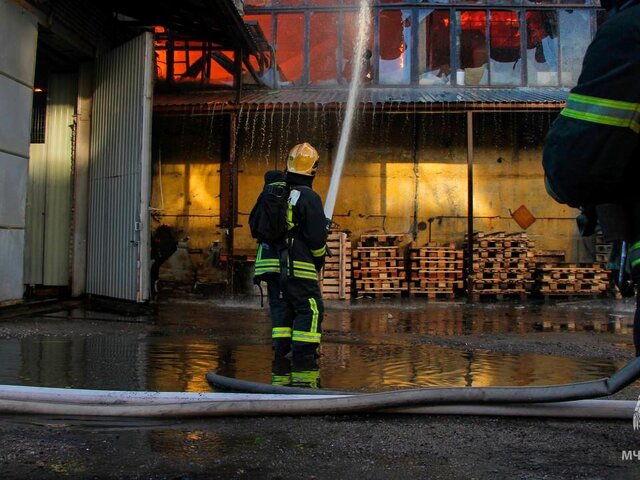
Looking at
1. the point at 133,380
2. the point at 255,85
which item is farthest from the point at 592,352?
the point at 255,85

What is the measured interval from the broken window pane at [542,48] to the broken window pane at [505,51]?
312 millimetres

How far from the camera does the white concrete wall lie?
7.50 m

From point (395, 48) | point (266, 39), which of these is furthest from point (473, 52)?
point (266, 39)

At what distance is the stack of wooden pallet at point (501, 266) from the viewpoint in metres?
13.0

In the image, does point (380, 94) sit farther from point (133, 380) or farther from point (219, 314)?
point (133, 380)

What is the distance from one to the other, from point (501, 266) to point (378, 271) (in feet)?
9.04

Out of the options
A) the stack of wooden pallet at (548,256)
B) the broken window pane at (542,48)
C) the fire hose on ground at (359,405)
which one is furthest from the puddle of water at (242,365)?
the broken window pane at (542,48)

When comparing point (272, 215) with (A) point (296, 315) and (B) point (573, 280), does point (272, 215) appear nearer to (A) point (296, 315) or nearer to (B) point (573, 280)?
(A) point (296, 315)

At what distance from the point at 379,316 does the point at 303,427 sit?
21.7 ft

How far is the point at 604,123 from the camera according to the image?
78.0 inches

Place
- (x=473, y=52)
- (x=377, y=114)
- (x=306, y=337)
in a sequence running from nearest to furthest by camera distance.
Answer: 1. (x=306, y=337)
2. (x=377, y=114)
3. (x=473, y=52)

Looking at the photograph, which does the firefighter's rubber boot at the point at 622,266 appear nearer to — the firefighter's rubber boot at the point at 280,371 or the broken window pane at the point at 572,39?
the firefighter's rubber boot at the point at 280,371

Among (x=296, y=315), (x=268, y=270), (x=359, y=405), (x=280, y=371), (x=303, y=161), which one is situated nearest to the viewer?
(x=359, y=405)

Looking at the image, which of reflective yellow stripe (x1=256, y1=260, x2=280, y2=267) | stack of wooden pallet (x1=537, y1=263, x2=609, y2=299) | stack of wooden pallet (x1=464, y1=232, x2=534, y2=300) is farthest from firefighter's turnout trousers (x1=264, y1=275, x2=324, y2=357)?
stack of wooden pallet (x1=537, y1=263, x2=609, y2=299)
